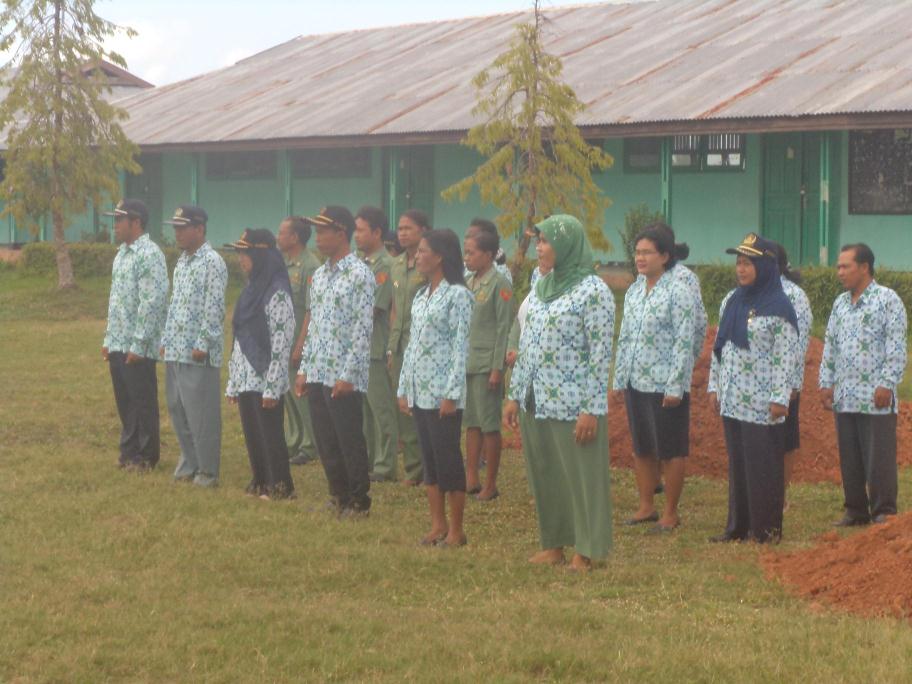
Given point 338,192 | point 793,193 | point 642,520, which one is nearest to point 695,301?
point 642,520

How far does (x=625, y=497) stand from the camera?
10.5m

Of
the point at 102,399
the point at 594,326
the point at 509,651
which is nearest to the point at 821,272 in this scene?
the point at 102,399

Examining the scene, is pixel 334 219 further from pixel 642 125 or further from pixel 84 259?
pixel 84 259

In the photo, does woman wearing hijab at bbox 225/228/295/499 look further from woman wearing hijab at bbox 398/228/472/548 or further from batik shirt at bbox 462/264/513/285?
woman wearing hijab at bbox 398/228/472/548

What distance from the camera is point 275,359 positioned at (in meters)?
9.80

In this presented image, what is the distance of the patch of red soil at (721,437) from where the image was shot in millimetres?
11336

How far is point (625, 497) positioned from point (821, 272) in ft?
32.9

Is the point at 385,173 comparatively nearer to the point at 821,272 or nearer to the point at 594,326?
the point at 821,272

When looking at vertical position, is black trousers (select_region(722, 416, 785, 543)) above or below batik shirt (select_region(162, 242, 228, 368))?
below

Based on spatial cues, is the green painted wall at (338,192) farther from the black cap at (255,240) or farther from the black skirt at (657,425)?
the black skirt at (657,425)

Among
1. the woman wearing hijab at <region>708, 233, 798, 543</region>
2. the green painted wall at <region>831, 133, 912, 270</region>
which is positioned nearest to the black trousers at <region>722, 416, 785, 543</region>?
the woman wearing hijab at <region>708, 233, 798, 543</region>

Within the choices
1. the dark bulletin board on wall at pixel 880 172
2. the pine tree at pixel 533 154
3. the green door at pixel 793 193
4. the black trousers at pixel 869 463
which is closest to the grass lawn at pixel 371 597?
the black trousers at pixel 869 463

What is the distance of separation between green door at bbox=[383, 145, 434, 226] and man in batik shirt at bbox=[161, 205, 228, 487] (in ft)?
56.2

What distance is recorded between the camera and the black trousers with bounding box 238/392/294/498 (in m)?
9.92
